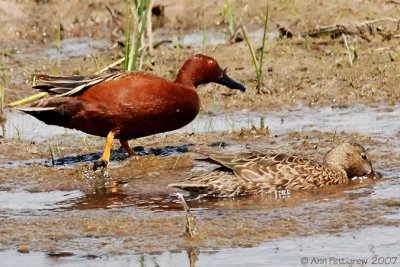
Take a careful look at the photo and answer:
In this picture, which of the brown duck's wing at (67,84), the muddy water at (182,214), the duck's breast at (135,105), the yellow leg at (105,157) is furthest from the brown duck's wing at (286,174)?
the brown duck's wing at (67,84)

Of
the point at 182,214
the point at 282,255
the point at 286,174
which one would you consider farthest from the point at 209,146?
the point at 282,255

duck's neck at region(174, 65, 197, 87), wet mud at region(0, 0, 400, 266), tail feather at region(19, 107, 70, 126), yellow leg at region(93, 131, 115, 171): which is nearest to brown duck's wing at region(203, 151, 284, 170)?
wet mud at region(0, 0, 400, 266)

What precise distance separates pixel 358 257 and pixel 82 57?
7.76 meters

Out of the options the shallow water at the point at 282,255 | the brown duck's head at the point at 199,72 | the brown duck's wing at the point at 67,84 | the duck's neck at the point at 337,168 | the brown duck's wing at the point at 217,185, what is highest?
the brown duck's head at the point at 199,72

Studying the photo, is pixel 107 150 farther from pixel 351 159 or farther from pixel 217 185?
pixel 351 159

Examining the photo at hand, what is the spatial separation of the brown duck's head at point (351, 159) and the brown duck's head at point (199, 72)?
1.50m

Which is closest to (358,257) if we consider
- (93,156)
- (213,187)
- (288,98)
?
(213,187)

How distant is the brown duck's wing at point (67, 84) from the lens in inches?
364

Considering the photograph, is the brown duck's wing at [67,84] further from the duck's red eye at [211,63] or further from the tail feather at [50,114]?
the duck's red eye at [211,63]

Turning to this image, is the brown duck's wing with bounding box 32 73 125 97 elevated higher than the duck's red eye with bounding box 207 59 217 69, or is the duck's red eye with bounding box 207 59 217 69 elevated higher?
the duck's red eye with bounding box 207 59 217 69

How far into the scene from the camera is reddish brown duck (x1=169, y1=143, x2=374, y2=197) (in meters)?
8.04

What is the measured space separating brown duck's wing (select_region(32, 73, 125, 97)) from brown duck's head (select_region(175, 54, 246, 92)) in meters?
0.57

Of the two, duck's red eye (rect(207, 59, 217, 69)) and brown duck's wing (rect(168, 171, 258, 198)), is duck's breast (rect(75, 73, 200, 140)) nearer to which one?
duck's red eye (rect(207, 59, 217, 69))

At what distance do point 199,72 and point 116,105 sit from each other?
36.6 inches
